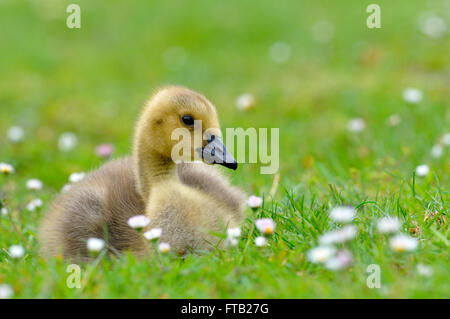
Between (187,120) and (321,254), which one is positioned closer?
(321,254)

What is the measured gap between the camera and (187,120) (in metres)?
3.43

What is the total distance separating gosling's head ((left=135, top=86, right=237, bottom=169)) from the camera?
3.40 meters

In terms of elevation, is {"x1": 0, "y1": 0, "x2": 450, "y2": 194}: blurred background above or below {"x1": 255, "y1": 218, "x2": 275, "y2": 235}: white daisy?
above

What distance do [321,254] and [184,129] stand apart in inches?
41.9

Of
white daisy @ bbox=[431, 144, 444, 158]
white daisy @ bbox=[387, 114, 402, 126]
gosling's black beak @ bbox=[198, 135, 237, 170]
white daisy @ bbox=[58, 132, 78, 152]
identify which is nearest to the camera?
gosling's black beak @ bbox=[198, 135, 237, 170]

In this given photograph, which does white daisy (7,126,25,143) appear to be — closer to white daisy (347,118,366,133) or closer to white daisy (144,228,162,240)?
white daisy (347,118,366,133)

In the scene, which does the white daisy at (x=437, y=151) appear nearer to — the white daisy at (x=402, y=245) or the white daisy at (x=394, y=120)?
the white daisy at (x=394, y=120)

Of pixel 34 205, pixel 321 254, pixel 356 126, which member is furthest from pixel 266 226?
pixel 356 126

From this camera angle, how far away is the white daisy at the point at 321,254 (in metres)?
2.78

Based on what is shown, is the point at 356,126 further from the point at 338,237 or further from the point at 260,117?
the point at 338,237

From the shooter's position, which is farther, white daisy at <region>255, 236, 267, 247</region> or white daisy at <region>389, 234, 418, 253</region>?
white daisy at <region>255, 236, 267, 247</region>

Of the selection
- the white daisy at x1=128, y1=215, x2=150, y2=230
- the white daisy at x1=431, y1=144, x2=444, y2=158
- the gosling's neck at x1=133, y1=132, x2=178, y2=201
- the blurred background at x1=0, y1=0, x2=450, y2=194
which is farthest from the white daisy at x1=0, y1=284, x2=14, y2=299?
the white daisy at x1=431, y1=144, x2=444, y2=158

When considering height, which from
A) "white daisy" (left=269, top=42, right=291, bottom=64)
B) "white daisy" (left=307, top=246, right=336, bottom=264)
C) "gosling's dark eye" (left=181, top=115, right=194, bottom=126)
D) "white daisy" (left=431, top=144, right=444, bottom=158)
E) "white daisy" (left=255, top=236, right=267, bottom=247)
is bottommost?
"white daisy" (left=307, top=246, right=336, bottom=264)
